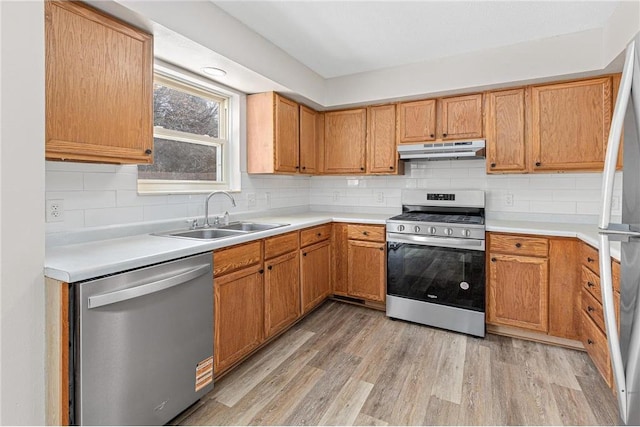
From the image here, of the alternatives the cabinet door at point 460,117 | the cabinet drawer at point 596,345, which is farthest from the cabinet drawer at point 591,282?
the cabinet door at point 460,117

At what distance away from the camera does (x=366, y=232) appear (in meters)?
3.18

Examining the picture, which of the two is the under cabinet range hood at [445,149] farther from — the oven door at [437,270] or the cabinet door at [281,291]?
the cabinet door at [281,291]

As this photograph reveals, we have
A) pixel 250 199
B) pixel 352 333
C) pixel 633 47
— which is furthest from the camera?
pixel 250 199

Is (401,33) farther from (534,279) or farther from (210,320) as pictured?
(210,320)

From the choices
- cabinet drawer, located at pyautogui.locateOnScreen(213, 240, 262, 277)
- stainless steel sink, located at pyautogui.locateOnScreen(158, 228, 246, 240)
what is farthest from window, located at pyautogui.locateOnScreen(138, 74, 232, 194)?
cabinet drawer, located at pyautogui.locateOnScreen(213, 240, 262, 277)

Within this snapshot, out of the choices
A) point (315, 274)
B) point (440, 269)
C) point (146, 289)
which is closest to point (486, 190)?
point (440, 269)

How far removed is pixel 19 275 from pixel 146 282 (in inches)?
17.6

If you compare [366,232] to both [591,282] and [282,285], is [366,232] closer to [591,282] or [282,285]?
[282,285]

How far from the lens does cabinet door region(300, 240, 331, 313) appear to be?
9.49 feet

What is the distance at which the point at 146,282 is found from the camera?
4.93 feet

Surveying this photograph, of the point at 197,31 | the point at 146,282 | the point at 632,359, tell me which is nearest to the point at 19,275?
the point at 146,282

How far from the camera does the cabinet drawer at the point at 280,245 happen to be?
2.39 m

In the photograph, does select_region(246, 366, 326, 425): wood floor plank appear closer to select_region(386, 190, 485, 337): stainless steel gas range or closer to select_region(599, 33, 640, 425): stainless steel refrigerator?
select_region(386, 190, 485, 337): stainless steel gas range

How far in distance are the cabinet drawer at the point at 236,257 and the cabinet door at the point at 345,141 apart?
1672 mm
